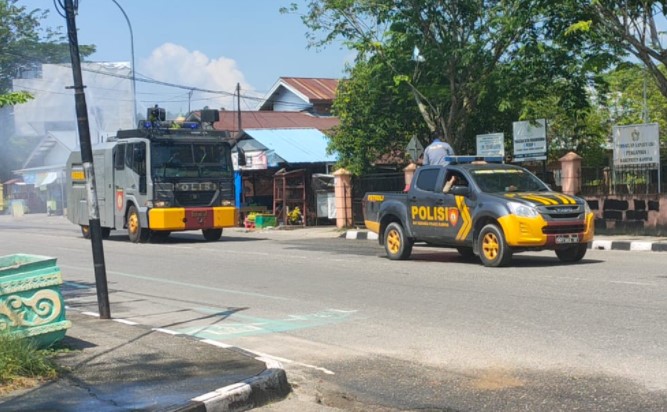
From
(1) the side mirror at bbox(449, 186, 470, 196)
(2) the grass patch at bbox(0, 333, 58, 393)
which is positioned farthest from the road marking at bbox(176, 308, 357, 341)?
(1) the side mirror at bbox(449, 186, 470, 196)

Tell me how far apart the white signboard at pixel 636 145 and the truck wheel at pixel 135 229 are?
12682mm

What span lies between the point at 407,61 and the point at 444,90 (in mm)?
1326

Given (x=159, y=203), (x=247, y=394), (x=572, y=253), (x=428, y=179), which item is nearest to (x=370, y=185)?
(x=159, y=203)

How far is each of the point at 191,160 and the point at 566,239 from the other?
465 inches

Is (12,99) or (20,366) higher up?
(12,99)

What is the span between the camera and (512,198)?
1351 centimetres

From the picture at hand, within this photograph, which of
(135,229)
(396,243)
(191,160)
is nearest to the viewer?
(396,243)

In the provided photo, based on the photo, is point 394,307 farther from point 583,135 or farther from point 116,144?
point 583,135

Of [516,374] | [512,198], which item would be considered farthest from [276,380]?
[512,198]

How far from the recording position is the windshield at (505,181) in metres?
14.2

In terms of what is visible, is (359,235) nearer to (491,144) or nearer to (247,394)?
(491,144)

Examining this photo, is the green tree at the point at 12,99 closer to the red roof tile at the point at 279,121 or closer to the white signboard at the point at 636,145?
the white signboard at the point at 636,145

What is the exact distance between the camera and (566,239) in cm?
1332

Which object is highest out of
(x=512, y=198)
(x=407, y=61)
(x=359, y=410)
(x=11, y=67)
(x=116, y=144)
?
(x=11, y=67)
